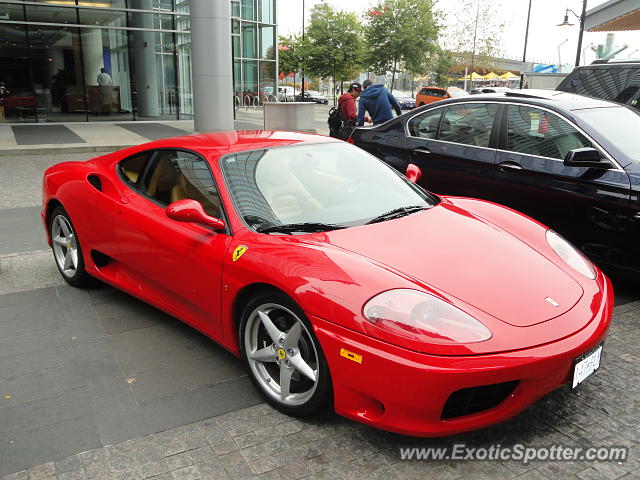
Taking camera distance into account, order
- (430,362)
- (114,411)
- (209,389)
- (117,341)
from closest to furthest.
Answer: (430,362) → (114,411) → (209,389) → (117,341)

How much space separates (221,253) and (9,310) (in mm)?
2138

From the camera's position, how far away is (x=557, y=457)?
2.49 m

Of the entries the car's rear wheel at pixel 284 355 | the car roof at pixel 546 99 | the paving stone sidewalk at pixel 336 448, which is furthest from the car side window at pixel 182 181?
the car roof at pixel 546 99

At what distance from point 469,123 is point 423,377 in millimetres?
3839

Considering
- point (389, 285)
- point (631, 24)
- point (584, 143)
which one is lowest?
point (389, 285)

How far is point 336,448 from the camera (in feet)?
8.41

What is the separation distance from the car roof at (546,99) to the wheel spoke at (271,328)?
3468 mm

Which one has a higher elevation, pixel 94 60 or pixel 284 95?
pixel 94 60

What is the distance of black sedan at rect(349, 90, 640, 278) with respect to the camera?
4301 mm

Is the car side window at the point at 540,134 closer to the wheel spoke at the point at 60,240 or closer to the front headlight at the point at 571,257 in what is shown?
the front headlight at the point at 571,257

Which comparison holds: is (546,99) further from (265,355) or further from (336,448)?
(336,448)

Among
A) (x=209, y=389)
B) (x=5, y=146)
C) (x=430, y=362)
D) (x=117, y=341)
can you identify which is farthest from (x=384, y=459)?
(x=5, y=146)

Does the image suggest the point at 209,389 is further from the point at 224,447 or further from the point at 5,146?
the point at 5,146

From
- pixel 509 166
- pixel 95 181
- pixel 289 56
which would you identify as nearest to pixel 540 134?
pixel 509 166
